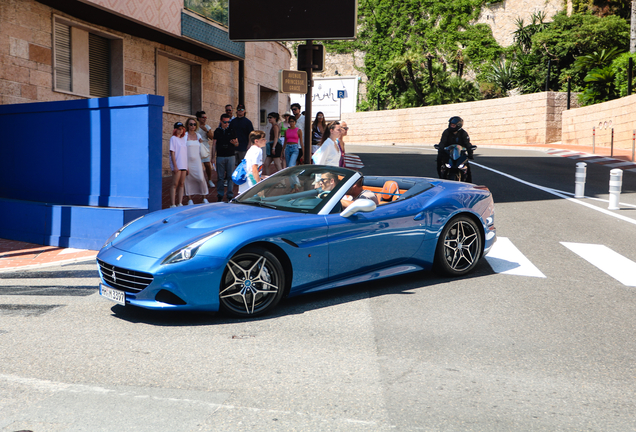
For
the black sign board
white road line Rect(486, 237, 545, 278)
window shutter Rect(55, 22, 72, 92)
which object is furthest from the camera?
window shutter Rect(55, 22, 72, 92)

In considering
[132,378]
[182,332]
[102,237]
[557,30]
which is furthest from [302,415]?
[557,30]

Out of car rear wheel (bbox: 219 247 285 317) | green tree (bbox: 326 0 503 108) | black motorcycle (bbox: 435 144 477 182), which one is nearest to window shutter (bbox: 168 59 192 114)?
black motorcycle (bbox: 435 144 477 182)

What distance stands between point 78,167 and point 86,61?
20.8 feet

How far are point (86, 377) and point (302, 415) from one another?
1392 millimetres

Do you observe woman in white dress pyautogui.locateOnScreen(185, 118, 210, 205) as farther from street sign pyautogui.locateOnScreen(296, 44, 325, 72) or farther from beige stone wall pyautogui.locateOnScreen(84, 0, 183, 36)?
beige stone wall pyautogui.locateOnScreen(84, 0, 183, 36)

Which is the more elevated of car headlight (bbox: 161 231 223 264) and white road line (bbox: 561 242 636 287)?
car headlight (bbox: 161 231 223 264)

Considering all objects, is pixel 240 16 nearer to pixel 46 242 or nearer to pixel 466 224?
pixel 46 242

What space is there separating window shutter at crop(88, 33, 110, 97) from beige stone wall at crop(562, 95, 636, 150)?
901 inches

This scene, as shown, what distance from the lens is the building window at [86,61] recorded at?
14.1 m

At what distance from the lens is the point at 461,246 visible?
6676mm

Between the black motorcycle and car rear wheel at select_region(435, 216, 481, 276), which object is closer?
car rear wheel at select_region(435, 216, 481, 276)

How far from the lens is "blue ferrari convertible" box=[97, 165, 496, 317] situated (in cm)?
484

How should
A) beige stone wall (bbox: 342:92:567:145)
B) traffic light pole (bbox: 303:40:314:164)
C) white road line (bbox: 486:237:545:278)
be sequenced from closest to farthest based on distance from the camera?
white road line (bbox: 486:237:545:278)
traffic light pole (bbox: 303:40:314:164)
beige stone wall (bbox: 342:92:567:145)

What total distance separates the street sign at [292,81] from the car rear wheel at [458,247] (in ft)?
14.9
